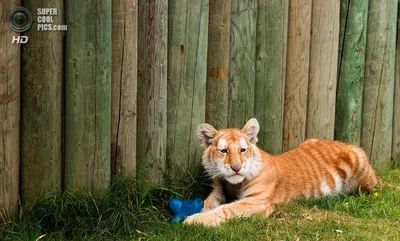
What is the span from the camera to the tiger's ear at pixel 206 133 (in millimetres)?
7301

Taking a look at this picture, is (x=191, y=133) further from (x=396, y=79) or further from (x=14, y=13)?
(x=396, y=79)

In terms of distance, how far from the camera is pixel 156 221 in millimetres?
6582

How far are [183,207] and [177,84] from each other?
1.24m

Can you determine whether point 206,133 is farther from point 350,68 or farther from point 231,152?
point 350,68

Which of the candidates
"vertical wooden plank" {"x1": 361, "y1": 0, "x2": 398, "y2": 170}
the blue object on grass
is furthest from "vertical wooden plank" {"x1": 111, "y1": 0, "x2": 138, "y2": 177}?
"vertical wooden plank" {"x1": 361, "y1": 0, "x2": 398, "y2": 170}

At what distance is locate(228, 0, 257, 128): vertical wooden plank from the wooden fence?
11 mm

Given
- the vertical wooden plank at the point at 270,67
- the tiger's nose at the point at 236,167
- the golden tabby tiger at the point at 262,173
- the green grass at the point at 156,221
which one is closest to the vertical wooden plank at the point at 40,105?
the green grass at the point at 156,221

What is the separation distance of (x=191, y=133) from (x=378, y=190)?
223 centimetres

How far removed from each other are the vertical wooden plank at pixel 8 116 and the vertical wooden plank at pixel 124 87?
950 mm

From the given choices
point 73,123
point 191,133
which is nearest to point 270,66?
point 191,133

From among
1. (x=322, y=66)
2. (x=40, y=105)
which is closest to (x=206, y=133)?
(x=40, y=105)

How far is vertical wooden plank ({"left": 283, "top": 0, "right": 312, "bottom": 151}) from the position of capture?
27.5ft

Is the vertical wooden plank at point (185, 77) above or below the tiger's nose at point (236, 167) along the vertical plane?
above

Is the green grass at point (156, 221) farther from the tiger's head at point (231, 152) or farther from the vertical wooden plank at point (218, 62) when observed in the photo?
the vertical wooden plank at point (218, 62)
